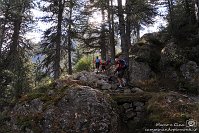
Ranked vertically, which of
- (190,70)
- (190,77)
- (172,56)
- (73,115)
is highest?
(172,56)

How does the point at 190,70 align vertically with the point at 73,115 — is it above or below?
above

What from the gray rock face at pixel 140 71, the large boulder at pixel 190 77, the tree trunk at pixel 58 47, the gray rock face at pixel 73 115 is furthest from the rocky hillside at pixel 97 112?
the tree trunk at pixel 58 47

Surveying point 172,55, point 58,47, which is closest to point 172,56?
point 172,55

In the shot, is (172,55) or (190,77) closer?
(190,77)

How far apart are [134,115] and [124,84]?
404 centimetres

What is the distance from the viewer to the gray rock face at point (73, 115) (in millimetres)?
11414

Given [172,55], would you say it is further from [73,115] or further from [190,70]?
[73,115]

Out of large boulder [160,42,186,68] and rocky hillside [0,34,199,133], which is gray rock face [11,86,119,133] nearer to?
rocky hillside [0,34,199,133]

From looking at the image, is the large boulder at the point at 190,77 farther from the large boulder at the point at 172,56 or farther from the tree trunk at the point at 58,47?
the tree trunk at the point at 58,47

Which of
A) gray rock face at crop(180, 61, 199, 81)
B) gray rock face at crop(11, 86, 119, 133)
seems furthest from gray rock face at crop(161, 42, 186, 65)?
gray rock face at crop(11, 86, 119, 133)

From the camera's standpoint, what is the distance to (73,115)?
11688 millimetres

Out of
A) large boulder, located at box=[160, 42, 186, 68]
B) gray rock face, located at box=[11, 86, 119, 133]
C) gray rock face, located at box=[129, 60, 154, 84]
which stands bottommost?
gray rock face, located at box=[11, 86, 119, 133]

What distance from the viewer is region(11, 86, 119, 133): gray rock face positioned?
11.4 metres

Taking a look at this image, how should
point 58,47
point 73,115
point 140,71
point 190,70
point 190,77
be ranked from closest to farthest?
A: point 73,115 < point 190,77 < point 190,70 < point 140,71 < point 58,47
